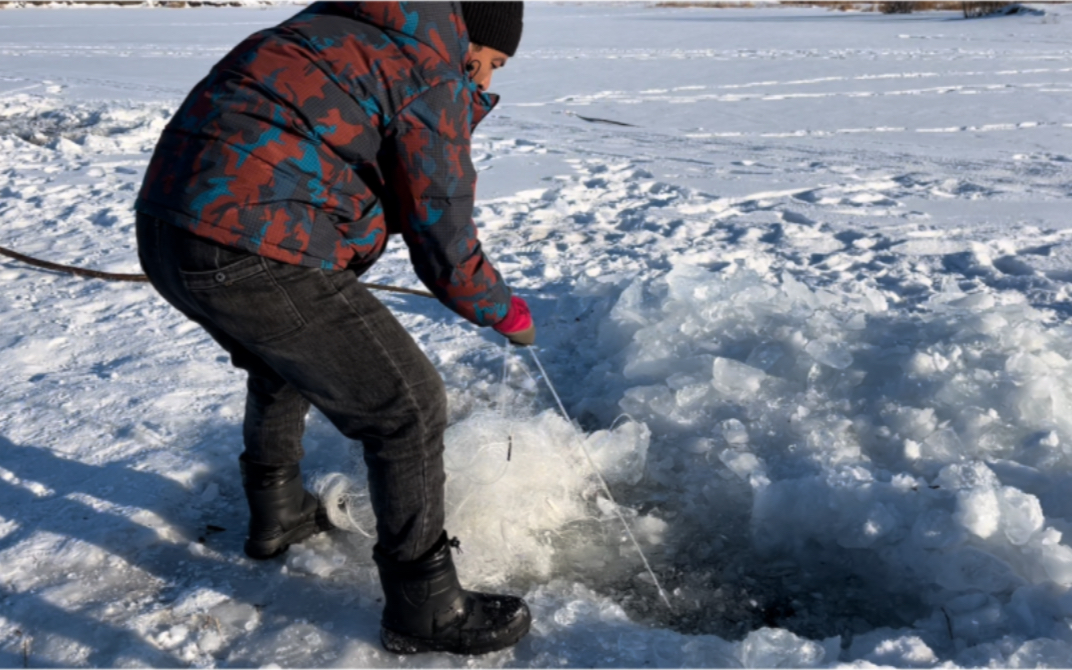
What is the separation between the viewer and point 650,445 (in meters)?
3.11

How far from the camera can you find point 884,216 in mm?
5543

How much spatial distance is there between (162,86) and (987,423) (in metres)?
11.4

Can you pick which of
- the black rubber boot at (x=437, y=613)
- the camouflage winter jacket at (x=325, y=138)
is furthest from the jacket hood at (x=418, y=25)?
the black rubber boot at (x=437, y=613)

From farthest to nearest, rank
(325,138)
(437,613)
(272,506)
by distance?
(272,506) < (437,613) < (325,138)

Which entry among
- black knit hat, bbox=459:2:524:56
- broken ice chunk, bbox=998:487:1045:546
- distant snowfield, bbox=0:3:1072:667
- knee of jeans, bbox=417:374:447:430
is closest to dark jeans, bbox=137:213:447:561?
knee of jeans, bbox=417:374:447:430

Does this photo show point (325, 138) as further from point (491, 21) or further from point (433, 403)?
point (433, 403)

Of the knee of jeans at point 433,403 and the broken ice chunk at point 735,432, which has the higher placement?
the knee of jeans at point 433,403

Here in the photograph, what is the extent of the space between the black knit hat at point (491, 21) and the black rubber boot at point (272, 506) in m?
1.21

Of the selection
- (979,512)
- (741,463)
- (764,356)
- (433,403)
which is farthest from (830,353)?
(433,403)

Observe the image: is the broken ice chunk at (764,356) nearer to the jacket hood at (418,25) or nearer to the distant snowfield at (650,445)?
the distant snowfield at (650,445)

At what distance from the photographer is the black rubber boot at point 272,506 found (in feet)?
7.91

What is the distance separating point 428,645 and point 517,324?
0.75 meters

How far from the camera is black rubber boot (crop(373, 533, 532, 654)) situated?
2.05 meters

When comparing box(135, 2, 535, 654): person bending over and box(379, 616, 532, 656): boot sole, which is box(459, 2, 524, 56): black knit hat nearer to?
box(135, 2, 535, 654): person bending over
